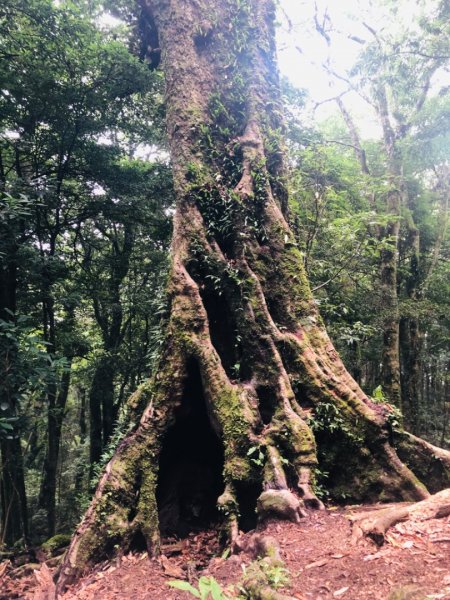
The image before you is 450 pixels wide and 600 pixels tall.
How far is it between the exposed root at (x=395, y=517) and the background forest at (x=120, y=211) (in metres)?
1.23

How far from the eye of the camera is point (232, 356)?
196 inches

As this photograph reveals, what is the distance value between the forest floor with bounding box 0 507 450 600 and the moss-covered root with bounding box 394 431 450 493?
87cm

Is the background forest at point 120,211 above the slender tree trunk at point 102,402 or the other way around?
above

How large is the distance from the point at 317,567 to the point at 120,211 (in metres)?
8.28

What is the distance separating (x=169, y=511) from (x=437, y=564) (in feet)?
9.71

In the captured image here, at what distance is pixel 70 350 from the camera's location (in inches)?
407

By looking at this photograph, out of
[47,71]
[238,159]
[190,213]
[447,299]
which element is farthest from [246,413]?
[447,299]

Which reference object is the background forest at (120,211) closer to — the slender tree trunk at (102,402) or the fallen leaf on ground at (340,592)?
the slender tree trunk at (102,402)

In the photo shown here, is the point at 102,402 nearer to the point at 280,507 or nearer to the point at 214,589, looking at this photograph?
the point at 280,507

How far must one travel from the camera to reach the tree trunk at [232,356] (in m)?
3.84

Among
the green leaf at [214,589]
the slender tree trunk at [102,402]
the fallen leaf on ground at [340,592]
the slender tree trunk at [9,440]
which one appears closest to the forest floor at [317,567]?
the fallen leaf on ground at [340,592]

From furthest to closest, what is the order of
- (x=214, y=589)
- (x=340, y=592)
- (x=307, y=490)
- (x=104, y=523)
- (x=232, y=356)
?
(x=232, y=356), (x=104, y=523), (x=307, y=490), (x=340, y=592), (x=214, y=589)

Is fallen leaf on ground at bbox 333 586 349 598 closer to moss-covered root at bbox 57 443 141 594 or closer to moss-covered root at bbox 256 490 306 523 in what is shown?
moss-covered root at bbox 256 490 306 523

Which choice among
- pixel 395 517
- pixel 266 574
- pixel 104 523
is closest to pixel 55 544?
pixel 104 523
